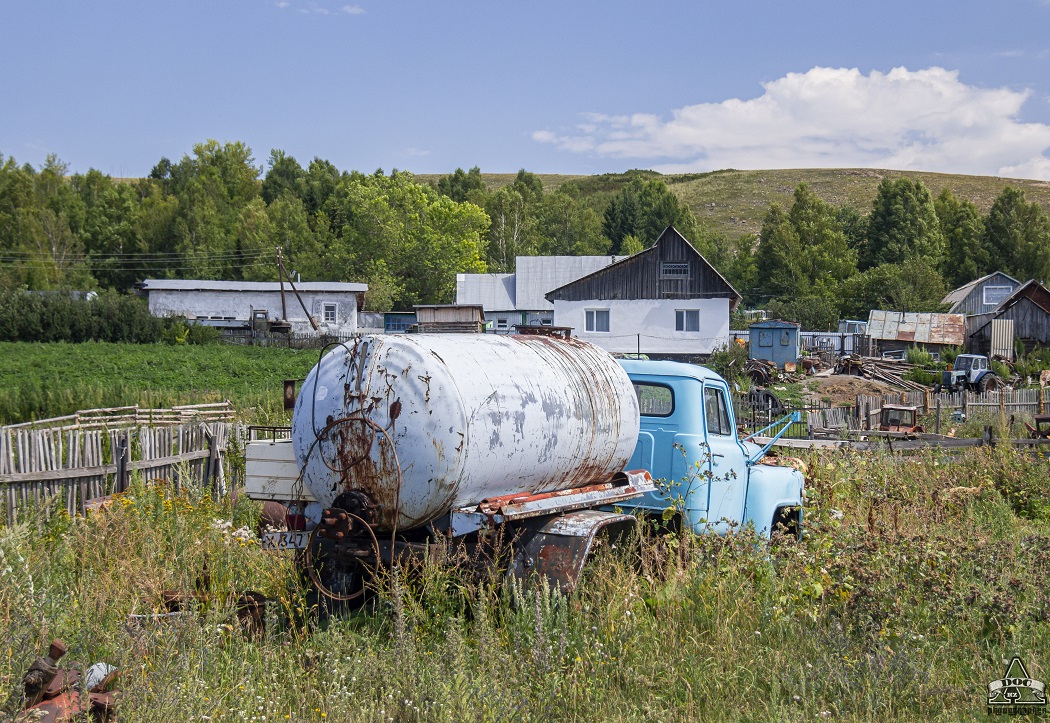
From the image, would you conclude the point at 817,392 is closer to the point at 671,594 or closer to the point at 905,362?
the point at 905,362

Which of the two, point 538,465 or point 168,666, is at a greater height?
point 538,465

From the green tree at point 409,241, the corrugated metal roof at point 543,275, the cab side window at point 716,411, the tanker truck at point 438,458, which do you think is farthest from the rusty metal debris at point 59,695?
the green tree at point 409,241

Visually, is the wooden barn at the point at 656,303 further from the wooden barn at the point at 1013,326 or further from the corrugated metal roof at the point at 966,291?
the corrugated metal roof at the point at 966,291

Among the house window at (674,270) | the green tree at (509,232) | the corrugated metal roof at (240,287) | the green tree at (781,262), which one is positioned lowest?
the corrugated metal roof at (240,287)

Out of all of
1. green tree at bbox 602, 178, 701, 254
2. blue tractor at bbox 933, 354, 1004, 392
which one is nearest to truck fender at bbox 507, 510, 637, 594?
blue tractor at bbox 933, 354, 1004, 392

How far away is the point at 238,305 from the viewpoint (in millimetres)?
50656

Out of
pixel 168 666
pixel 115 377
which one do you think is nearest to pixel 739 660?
pixel 168 666

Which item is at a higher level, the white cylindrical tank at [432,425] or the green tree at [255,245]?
the green tree at [255,245]

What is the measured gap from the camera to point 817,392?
3119cm

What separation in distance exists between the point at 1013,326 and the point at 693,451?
→ 41.7m

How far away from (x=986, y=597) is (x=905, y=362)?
37.3 metres

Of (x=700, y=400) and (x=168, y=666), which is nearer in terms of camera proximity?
(x=168, y=666)

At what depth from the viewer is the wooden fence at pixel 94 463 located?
9266mm

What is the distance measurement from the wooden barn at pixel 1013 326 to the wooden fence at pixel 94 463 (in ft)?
130
